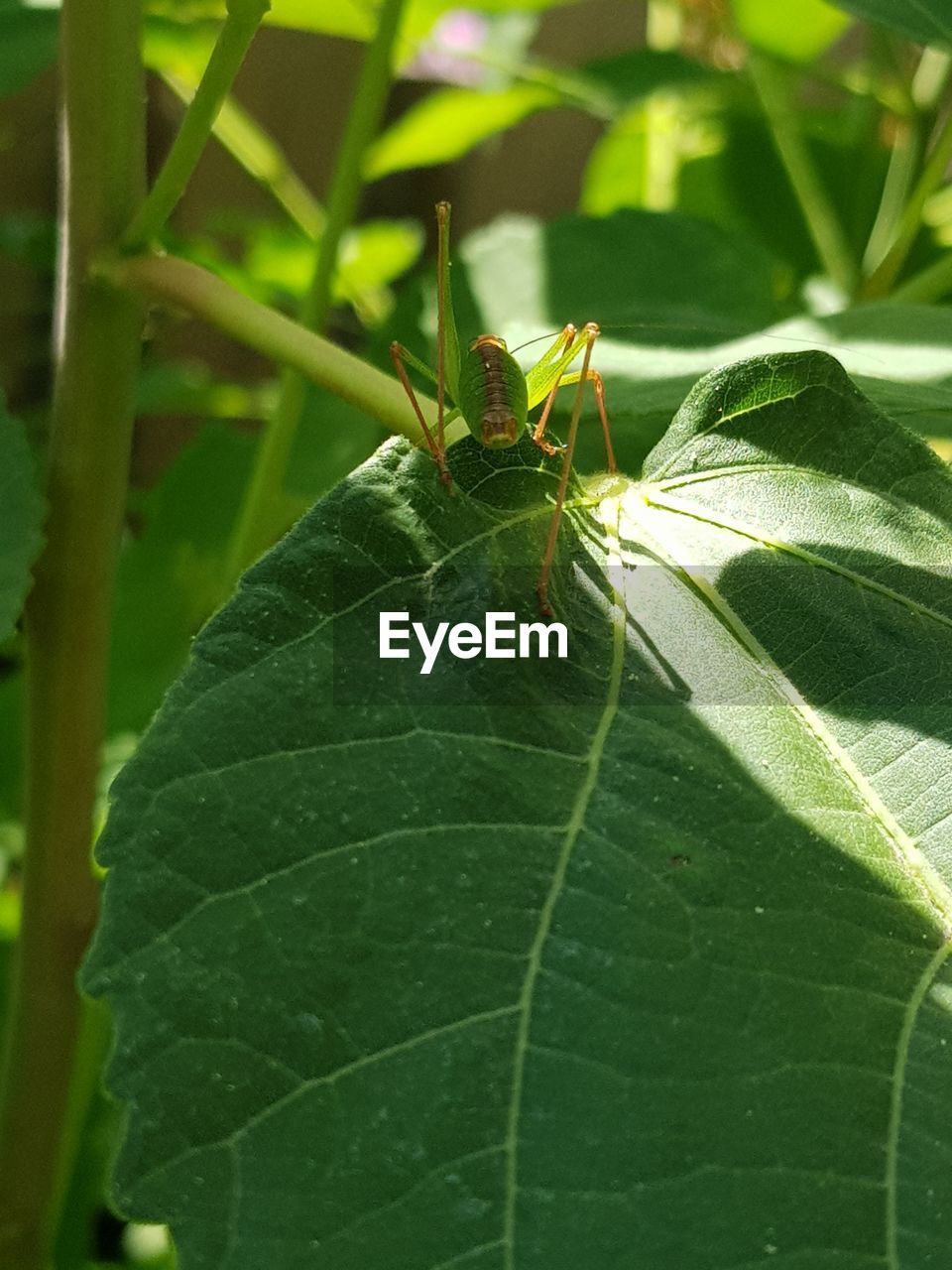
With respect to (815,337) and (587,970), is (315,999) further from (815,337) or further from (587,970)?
(815,337)

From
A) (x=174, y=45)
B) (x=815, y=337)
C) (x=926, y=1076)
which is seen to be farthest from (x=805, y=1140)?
(x=174, y=45)

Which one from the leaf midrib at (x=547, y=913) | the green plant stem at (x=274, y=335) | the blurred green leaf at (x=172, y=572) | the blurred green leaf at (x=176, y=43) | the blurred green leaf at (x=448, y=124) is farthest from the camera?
the blurred green leaf at (x=448, y=124)

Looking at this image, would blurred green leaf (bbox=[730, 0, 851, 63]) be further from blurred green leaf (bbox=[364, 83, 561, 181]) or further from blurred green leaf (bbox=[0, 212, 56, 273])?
blurred green leaf (bbox=[0, 212, 56, 273])

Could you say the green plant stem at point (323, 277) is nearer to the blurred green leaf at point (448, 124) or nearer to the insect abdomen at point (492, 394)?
the insect abdomen at point (492, 394)

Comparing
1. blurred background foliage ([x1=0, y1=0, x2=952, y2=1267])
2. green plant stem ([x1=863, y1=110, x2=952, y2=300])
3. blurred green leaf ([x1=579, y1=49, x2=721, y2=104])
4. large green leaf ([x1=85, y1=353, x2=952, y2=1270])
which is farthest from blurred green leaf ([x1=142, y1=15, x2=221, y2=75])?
large green leaf ([x1=85, y1=353, x2=952, y2=1270])

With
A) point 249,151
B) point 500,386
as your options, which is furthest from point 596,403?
point 249,151

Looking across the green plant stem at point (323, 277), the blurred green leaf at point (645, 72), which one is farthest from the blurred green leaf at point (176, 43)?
the blurred green leaf at point (645, 72)
